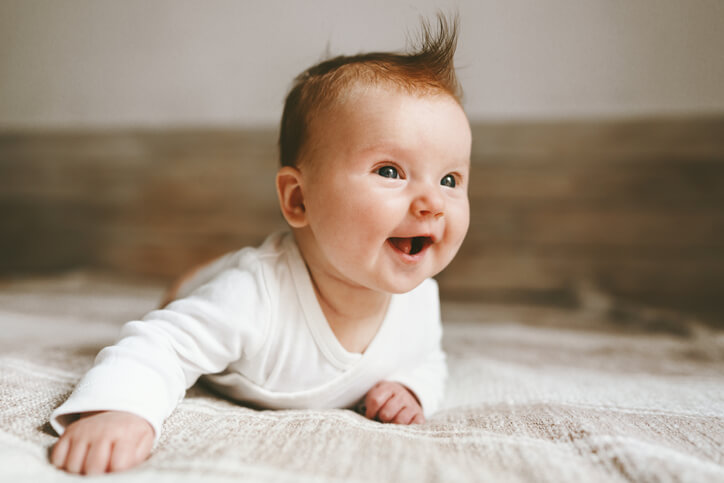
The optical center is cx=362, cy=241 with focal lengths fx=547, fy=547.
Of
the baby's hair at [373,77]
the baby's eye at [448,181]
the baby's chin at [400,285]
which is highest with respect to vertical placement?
the baby's hair at [373,77]

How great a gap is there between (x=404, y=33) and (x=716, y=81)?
715 millimetres

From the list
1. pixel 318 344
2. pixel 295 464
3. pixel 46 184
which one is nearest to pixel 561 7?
pixel 318 344

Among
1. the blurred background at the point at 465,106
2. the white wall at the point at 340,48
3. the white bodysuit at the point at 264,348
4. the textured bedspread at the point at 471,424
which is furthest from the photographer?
the blurred background at the point at 465,106

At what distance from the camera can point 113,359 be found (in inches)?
21.0

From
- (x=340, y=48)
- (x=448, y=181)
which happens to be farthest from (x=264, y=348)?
(x=340, y=48)

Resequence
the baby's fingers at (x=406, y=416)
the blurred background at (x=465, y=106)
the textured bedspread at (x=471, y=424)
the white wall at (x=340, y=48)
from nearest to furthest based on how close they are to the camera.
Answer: the textured bedspread at (x=471, y=424) < the baby's fingers at (x=406, y=416) < the white wall at (x=340, y=48) < the blurred background at (x=465, y=106)

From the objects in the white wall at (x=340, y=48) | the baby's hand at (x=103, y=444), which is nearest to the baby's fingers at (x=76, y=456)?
the baby's hand at (x=103, y=444)

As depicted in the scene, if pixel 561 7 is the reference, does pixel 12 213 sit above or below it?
below

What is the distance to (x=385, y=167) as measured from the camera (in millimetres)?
591

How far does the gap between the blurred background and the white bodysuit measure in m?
0.39

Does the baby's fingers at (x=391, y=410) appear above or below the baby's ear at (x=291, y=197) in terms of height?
below

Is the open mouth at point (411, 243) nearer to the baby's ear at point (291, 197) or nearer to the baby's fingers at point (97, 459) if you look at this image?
the baby's ear at point (291, 197)

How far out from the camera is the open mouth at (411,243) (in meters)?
0.61

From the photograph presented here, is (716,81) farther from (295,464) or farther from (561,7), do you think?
(295,464)
